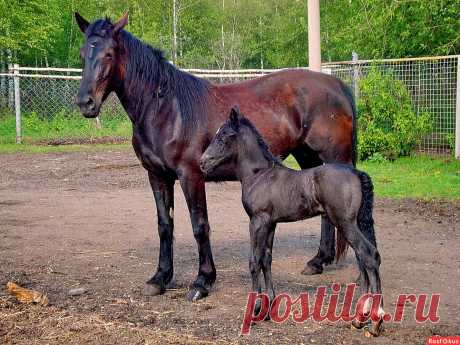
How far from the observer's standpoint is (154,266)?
675 centimetres

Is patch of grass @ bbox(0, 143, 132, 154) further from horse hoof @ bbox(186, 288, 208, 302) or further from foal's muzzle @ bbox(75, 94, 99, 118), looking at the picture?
horse hoof @ bbox(186, 288, 208, 302)

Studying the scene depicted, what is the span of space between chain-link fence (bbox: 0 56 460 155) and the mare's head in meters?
10.2

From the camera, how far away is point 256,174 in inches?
197

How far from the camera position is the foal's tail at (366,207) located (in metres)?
4.70

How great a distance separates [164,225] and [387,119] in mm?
9801

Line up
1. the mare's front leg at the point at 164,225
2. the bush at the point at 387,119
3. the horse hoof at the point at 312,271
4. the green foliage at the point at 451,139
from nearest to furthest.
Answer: the mare's front leg at the point at 164,225 < the horse hoof at the point at 312,271 < the green foliage at the point at 451,139 < the bush at the point at 387,119

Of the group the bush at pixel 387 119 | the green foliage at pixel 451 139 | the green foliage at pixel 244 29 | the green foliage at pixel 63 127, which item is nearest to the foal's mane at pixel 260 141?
the bush at pixel 387 119

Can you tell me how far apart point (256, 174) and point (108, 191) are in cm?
710

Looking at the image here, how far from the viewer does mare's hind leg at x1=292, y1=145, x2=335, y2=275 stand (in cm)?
639

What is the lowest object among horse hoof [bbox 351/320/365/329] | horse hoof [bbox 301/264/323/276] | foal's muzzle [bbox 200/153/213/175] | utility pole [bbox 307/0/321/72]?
horse hoof [bbox 351/320/365/329]

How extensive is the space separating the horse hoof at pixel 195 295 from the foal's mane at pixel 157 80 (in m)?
1.44

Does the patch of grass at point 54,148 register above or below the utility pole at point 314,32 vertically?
below

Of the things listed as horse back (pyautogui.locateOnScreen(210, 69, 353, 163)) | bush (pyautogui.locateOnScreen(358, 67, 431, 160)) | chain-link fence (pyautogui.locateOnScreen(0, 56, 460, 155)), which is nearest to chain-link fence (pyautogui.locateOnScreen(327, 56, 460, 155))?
chain-link fence (pyautogui.locateOnScreen(0, 56, 460, 155))

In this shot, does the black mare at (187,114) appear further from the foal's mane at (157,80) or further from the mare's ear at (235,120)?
the mare's ear at (235,120)
